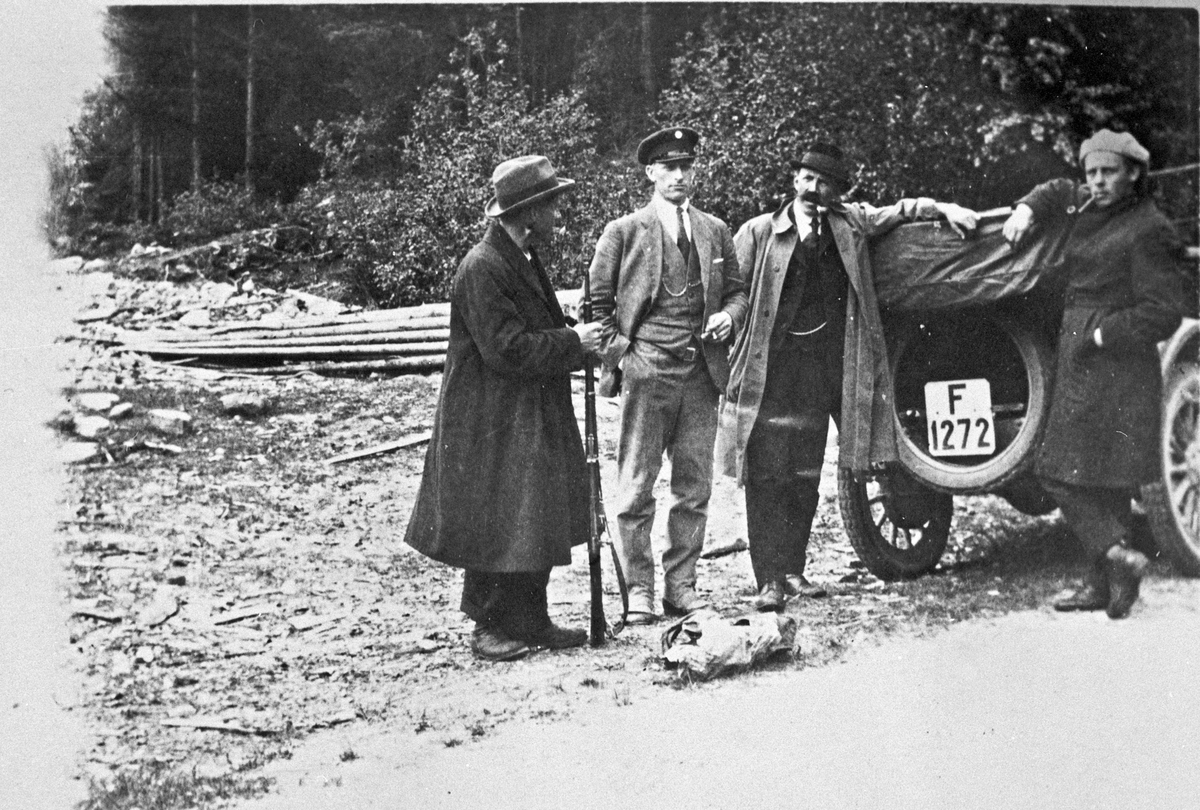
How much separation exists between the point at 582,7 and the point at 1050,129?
1.68 meters

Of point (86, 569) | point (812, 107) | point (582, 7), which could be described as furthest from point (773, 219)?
point (86, 569)

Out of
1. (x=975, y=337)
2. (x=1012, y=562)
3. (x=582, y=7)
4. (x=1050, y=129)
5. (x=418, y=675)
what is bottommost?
(x=418, y=675)

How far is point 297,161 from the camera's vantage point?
3.85 m

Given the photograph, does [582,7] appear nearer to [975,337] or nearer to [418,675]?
[975,337]

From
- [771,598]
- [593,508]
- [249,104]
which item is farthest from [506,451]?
[249,104]

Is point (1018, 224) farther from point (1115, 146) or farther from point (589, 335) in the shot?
point (589, 335)

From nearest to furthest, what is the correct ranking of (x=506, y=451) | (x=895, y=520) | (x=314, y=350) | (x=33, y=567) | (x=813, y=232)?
(x=33, y=567)
(x=506, y=451)
(x=314, y=350)
(x=813, y=232)
(x=895, y=520)

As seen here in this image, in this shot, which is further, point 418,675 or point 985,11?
point 985,11

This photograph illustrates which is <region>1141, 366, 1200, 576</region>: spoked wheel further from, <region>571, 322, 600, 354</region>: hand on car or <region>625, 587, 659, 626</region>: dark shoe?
<region>571, 322, 600, 354</region>: hand on car

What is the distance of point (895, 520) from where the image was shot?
4199mm

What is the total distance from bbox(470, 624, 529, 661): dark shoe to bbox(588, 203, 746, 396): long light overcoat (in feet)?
2.93

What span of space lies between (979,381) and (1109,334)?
17.2 inches

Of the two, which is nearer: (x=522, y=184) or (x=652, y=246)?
(x=522, y=184)

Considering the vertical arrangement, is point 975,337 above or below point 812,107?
below
